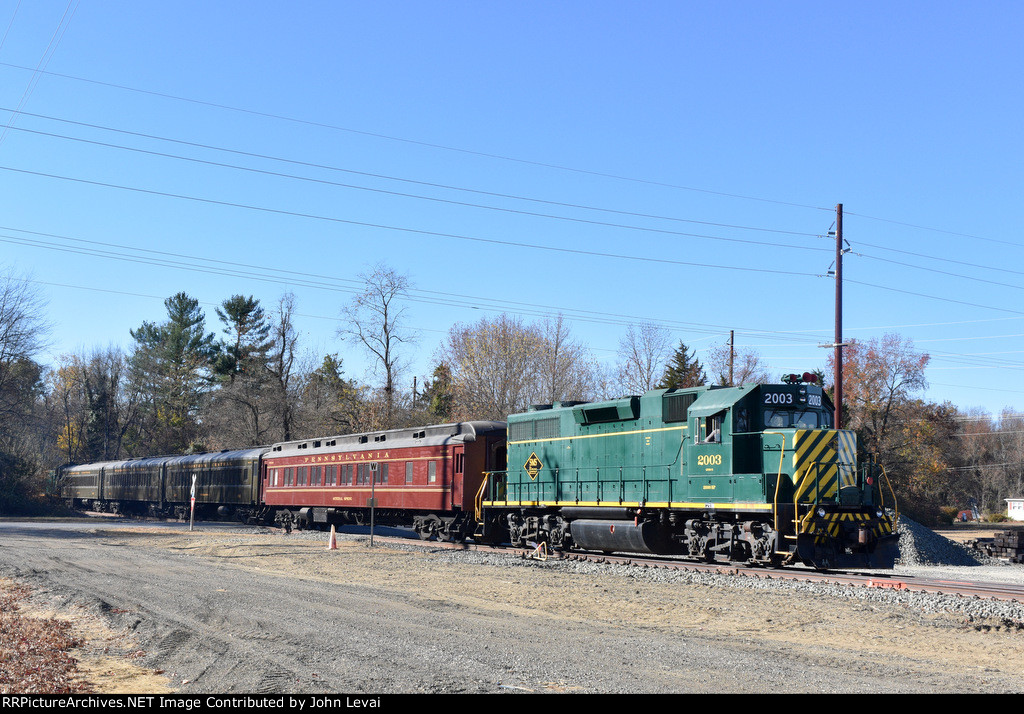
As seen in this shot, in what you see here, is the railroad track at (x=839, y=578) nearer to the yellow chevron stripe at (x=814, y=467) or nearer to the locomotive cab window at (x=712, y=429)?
the yellow chevron stripe at (x=814, y=467)

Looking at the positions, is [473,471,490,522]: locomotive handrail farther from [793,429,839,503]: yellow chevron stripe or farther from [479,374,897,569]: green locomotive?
[793,429,839,503]: yellow chevron stripe

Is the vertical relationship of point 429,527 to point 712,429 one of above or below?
below

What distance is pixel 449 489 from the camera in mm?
27516

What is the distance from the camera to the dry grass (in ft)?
25.2

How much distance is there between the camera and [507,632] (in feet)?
36.1

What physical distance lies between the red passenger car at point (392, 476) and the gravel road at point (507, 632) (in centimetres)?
708

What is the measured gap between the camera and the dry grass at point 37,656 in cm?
769

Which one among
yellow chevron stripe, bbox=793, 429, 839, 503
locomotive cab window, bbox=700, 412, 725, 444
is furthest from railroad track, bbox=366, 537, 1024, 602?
locomotive cab window, bbox=700, 412, 725, 444

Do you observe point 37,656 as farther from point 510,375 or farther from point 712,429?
point 510,375

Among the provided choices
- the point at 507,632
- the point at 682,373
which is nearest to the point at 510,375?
the point at 682,373

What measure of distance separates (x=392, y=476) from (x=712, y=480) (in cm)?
1510
